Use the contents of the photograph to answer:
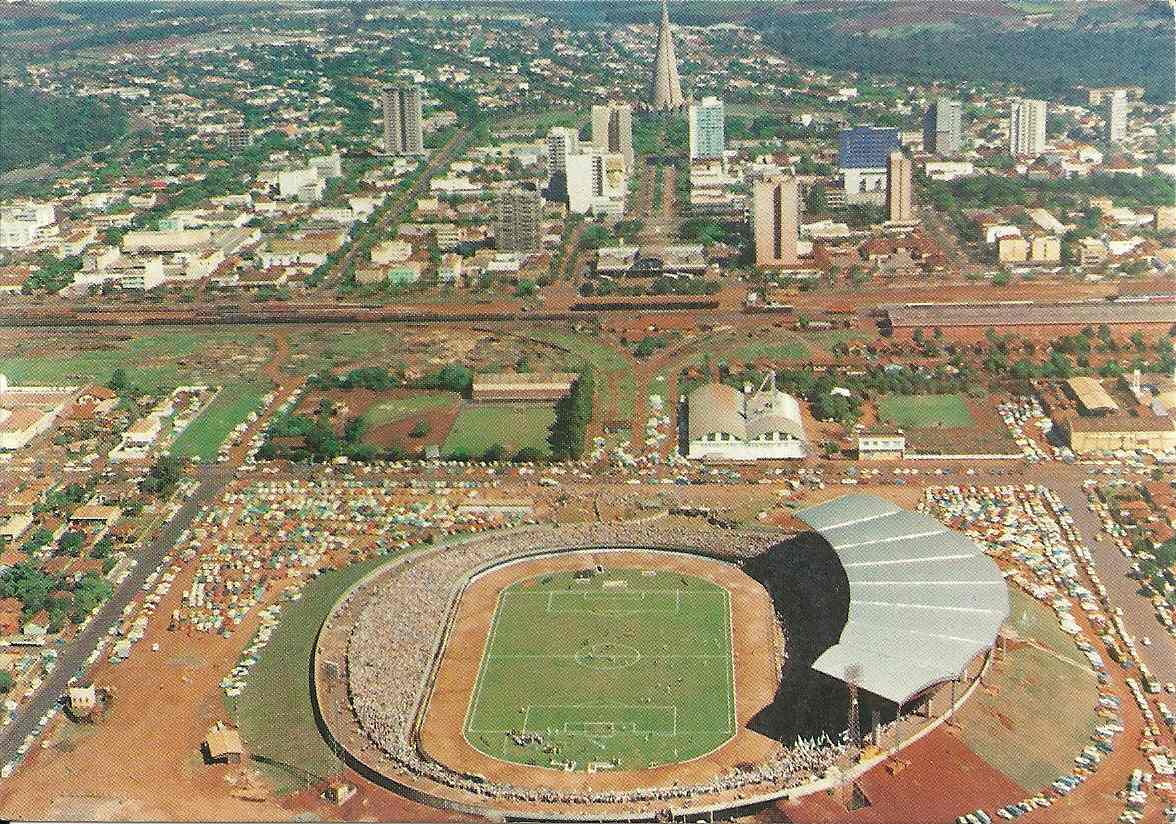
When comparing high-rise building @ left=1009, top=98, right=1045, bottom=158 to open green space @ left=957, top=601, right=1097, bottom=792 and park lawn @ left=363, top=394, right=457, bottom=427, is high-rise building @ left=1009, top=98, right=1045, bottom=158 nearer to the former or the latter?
park lawn @ left=363, top=394, right=457, bottom=427

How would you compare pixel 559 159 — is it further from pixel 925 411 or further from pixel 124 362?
pixel 925 411

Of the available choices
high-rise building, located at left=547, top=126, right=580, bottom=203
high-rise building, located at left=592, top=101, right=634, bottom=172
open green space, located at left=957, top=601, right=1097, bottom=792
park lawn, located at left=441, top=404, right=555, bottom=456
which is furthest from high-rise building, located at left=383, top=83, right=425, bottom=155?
open green space, located at left=957, top=601, right=1097, bottom=792

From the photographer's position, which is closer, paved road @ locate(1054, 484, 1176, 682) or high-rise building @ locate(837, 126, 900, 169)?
paved road @ locate(1054, 484, 1176, 682)

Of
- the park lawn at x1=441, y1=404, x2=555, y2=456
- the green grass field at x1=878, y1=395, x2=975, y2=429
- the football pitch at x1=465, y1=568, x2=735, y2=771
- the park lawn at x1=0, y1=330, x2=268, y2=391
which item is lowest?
the football pitch at x1=465, y1=568, x2=735, y2=771

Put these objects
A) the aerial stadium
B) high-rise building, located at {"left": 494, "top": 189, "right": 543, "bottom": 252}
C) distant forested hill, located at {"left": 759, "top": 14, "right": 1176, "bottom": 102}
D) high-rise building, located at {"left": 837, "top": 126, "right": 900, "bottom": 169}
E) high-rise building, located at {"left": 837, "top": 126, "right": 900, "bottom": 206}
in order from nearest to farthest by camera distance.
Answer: the aerial stadium, high-rise building, located at {"left": 494, "top": 189, "right": 543, "bottom": 252}, high-rise building, located at {"left": 837, "top": 126, "right": 900, "bottom": 206}, high-rise building, located at {"left": 837, "top": 126, "right": 900, "bottom": 169}, distant forested hill, located at {"left": 759, "top": 14, "right": 1176, "bottom": 102}

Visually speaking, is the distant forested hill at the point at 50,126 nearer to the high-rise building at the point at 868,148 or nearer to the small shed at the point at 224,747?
the high-rise building at the point at 868,148

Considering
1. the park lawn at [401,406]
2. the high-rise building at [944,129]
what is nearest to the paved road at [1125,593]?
the park lawn at [401,406]

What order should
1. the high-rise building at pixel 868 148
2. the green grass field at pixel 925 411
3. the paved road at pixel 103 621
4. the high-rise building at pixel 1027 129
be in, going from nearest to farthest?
the paved road at pixel 103 621, the green grass field at pixel 925 411, the high-rise building at pixel 868 148, the high-rise building at pixel 1027 129

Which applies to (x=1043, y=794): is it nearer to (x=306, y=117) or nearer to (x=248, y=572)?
(x=248, y=572)
